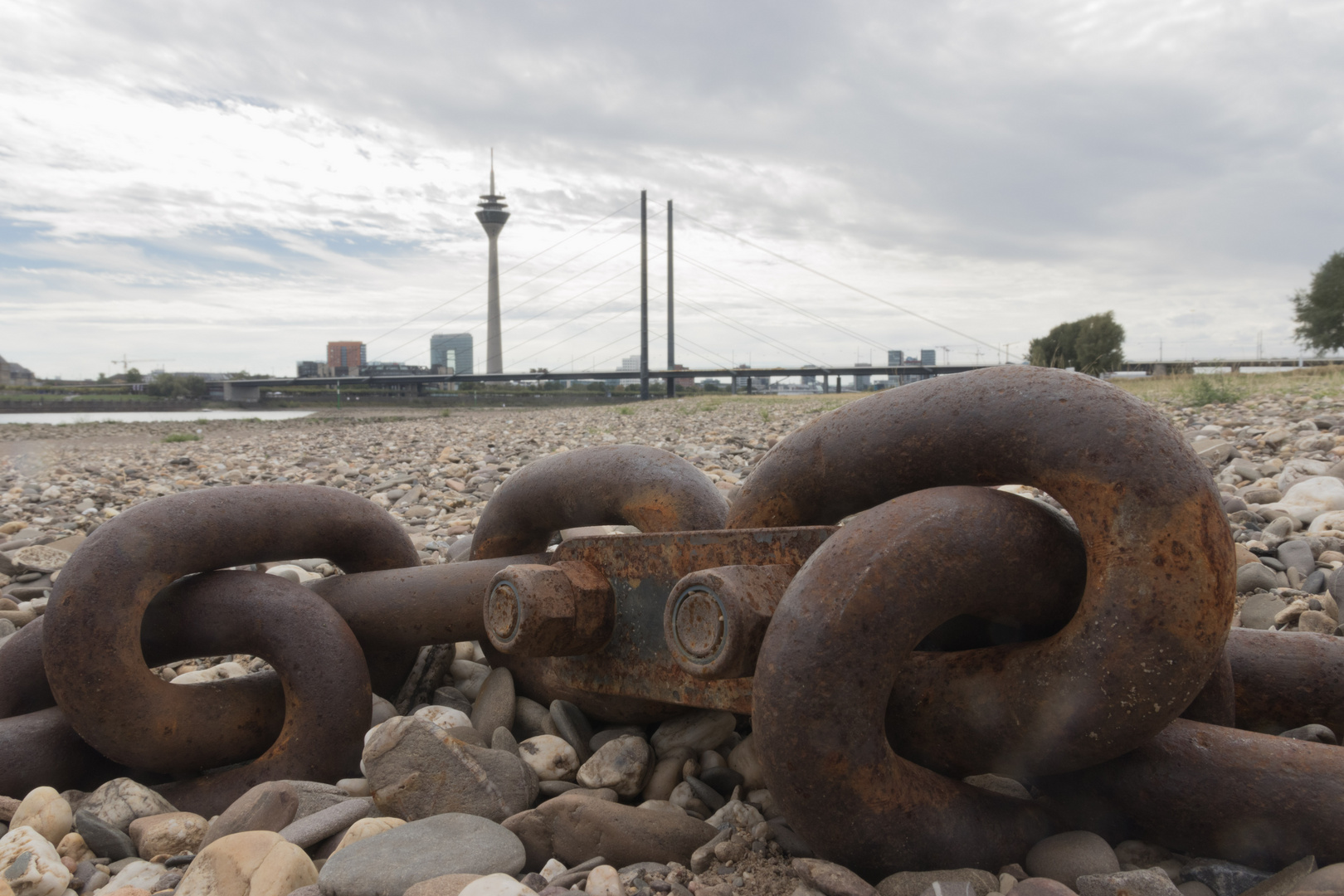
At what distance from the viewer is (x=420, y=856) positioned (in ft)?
4.55

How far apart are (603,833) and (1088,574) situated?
82cm

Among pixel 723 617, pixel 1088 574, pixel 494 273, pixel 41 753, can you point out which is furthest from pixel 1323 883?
pixel 494 273

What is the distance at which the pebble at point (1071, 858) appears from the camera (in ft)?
3.97

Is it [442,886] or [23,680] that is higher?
[23,680]

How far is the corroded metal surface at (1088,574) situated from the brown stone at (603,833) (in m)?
0.40

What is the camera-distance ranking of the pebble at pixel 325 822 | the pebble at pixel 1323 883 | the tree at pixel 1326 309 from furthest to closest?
the tree at pixel 1326 309
the pebble at pixel 325 822
the pebble at pixel 1323 883

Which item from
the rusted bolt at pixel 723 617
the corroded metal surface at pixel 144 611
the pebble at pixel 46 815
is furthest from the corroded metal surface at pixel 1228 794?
the pebble at pixel 46 815

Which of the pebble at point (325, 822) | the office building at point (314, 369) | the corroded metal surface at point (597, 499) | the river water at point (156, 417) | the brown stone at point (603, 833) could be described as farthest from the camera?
the office building at point (314, 369)

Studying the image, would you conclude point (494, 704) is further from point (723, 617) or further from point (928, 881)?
point (928, 881)

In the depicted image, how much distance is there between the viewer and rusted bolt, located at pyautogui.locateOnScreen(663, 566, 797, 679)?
122cm

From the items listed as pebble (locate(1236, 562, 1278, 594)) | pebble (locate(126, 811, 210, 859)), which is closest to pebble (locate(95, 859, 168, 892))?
pebble (locate(126, 811, 210, 859))

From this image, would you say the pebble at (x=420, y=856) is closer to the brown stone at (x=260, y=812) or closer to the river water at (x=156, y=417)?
the brown stone at (x=260, y=812)

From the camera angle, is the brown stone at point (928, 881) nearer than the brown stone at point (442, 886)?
Yes

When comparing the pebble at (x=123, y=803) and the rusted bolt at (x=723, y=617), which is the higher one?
the rusted bolt at (x=723, y=617)
